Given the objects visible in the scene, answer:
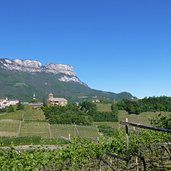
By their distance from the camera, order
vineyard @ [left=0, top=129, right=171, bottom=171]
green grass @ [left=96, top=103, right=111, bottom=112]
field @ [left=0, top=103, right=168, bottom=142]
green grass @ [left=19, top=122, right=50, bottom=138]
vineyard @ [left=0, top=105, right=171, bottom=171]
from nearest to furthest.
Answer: vineyard @ [left=0, top=105, right=171, bottom=171], vineyard @ [left=0, top=129, right=171, bottom=171], field @ [left=0, top=103, right=168, bottom=142], green grass @ [left=19, top=122, right=50, bottom=138], green grass @ [left=96, top=103, right=111, bottom=112]

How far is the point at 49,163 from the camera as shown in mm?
12625

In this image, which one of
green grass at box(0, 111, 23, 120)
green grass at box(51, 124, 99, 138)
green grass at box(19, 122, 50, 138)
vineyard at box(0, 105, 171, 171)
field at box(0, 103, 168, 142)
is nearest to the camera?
vineyard at box(0, 105, 171, 171)

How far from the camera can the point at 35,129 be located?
61.9m

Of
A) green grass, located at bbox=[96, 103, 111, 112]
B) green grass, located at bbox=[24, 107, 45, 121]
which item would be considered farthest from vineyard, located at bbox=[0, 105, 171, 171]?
green grass, located at bbox=[96, 103, 111, 112]

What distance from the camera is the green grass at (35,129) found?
193ft

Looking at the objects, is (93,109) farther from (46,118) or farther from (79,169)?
(79,169)

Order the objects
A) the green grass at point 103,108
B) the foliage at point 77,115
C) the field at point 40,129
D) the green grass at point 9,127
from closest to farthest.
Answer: the field at point 40,129
the green grass at point 9,127
the foliage at point 77,115
the green grass at point 103,108

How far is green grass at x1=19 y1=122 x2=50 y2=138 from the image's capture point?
5894 centimetres

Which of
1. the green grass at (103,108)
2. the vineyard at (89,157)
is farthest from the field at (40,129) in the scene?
the vineyard at (89,157)

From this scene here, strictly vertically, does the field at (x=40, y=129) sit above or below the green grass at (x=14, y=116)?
below

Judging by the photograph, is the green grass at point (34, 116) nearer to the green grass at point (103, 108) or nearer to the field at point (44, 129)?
the field at point (44, 129)

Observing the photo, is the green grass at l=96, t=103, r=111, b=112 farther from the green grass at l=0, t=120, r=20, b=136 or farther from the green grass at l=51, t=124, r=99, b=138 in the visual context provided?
the green grass at l=0, t=120, r=20, b=136

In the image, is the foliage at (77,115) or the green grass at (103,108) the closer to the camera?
the foliage at (77,115)

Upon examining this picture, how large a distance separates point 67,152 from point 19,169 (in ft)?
Answer: 16.7
